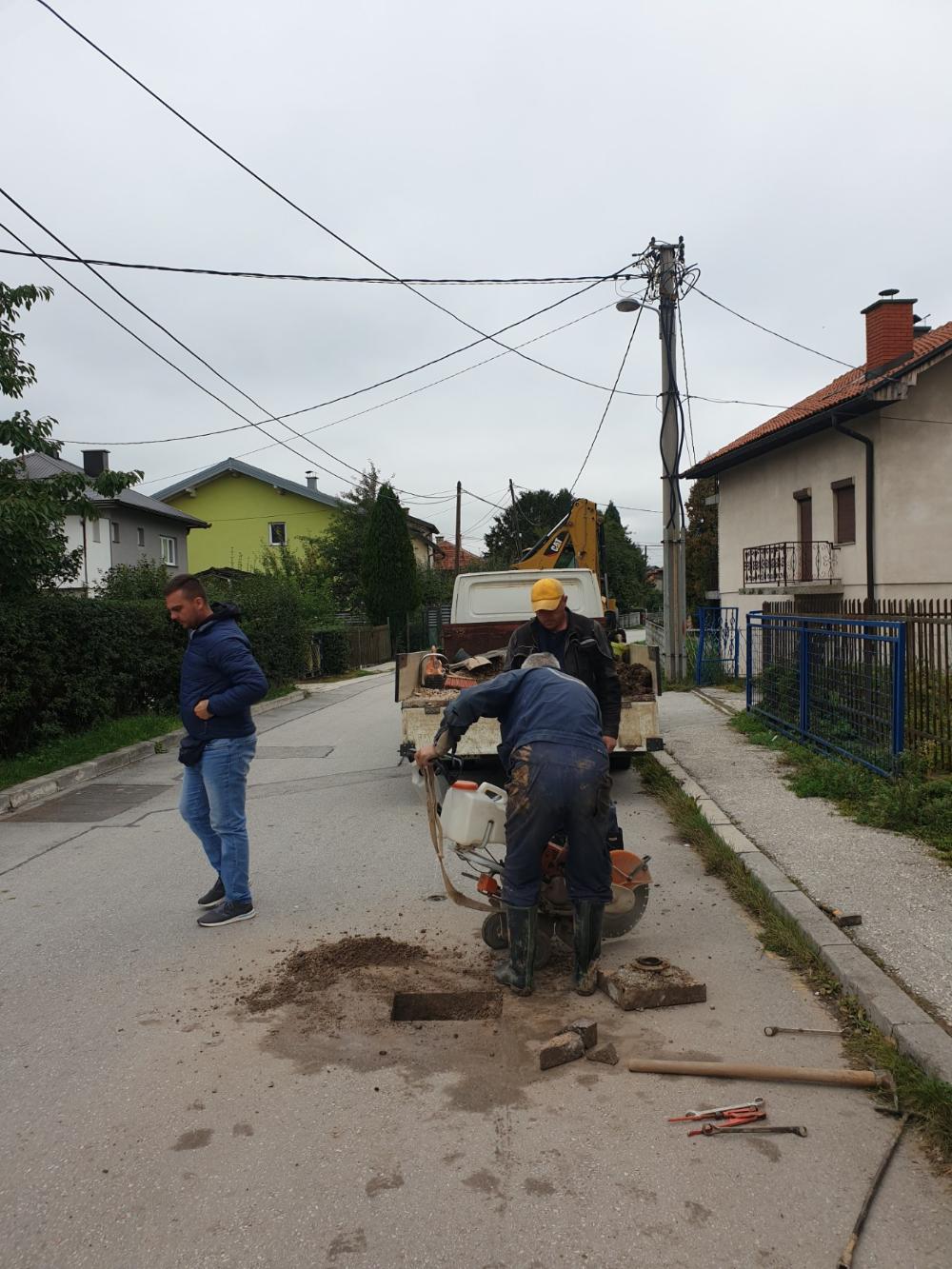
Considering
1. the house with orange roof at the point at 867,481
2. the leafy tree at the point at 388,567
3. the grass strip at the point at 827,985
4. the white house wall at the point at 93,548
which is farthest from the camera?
the leafy tree at the point at 388,567

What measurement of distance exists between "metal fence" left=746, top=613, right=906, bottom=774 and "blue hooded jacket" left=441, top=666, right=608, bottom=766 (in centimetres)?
466

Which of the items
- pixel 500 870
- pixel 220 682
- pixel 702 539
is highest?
pixel 702 539

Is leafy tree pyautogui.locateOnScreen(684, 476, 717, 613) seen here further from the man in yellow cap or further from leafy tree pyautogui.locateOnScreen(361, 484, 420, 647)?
the man in yellow cap

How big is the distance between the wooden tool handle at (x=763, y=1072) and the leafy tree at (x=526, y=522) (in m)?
58.2

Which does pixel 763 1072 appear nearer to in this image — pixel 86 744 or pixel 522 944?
pixel 522 944

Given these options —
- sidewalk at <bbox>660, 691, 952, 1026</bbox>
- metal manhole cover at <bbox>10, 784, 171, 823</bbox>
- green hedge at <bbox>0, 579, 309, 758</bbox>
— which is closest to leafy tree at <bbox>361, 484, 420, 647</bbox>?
green hedge at <bbox>0, 579, 309, 758</bbox>

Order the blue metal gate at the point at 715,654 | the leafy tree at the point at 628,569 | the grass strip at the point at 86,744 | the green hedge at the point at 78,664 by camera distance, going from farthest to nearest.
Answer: the leafy tree at the point at 628,569, the blue metal gate at the point at 715,654, the green hedge at the point at 78,664, the grass strip at the point at 86,744

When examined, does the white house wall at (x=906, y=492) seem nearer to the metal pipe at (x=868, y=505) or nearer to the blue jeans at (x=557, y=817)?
the metal pipe at (x=868, y=505)

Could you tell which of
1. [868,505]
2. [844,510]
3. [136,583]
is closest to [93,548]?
[136,583]

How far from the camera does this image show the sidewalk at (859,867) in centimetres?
454

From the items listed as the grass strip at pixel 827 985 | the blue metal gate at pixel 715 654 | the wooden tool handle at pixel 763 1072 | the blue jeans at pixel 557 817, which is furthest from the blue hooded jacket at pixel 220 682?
the blue metal gate at pixel 715 654

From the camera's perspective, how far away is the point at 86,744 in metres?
11.9

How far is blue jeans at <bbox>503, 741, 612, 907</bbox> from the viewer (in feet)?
13.6

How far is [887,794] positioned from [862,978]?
355 centimetres
